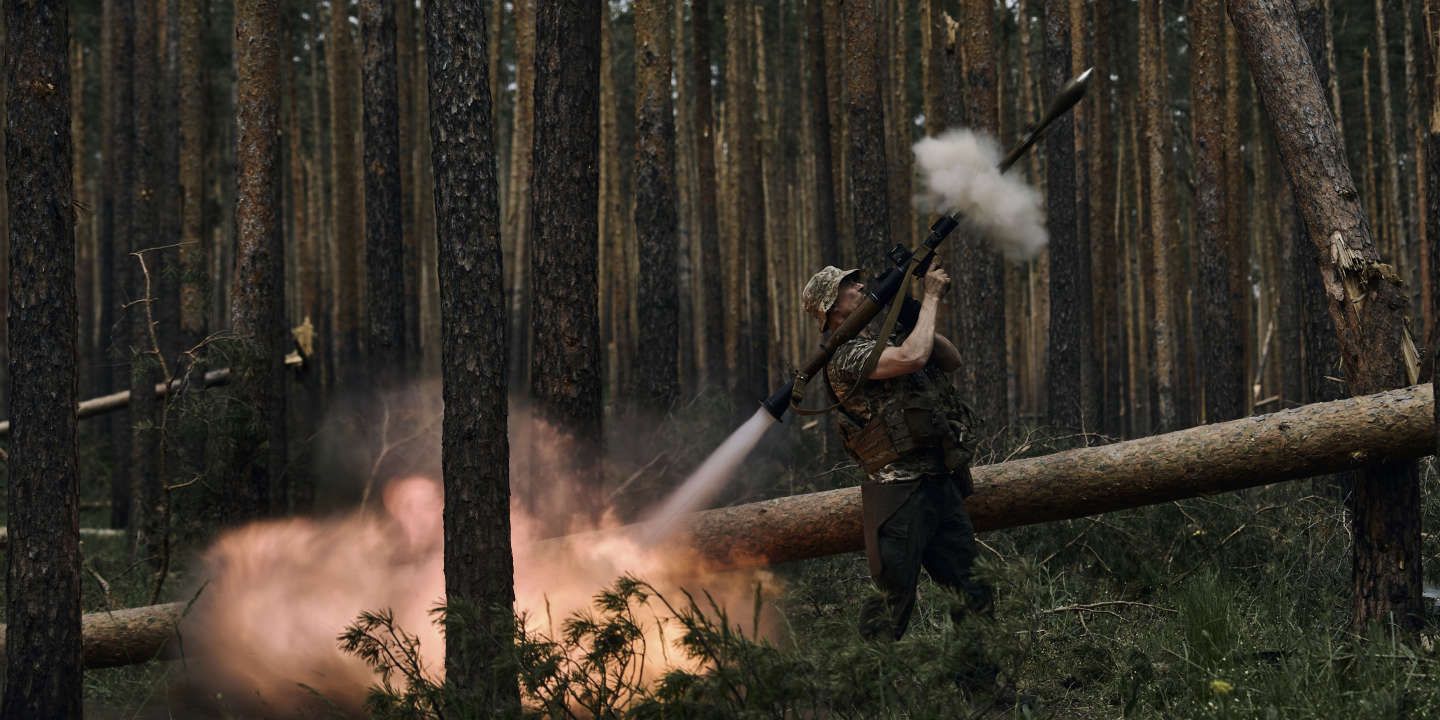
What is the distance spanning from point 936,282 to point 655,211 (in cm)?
611

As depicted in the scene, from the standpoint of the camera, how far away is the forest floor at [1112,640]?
427 centimetres

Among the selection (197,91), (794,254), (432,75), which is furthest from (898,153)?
(432,75)

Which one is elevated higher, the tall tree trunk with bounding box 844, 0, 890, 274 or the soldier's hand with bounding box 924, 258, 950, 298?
the tall tree trunk with bounding box 844, 0, 890, 274

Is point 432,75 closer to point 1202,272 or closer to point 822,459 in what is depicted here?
point 822,459

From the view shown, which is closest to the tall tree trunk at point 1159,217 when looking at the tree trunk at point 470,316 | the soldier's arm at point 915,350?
the soldier's arm at point 915,350

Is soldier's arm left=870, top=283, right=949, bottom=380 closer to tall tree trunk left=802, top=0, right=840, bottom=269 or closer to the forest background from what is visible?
the forest background

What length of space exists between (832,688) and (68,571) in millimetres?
3842

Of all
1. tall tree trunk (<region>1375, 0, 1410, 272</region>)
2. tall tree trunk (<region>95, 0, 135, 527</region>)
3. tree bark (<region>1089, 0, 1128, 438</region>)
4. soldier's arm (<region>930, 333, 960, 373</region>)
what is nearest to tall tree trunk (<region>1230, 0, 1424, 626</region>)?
soldier's arm (<region>930, 333, 960, 373</region>)

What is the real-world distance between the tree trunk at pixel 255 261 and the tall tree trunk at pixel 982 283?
6796 mm

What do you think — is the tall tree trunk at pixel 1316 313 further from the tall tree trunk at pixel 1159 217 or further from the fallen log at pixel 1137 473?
the tall tree trunk at pixel 1159 217

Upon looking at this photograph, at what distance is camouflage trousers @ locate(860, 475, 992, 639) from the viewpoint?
541 cm

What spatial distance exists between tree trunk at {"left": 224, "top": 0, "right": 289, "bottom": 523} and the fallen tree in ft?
5.97

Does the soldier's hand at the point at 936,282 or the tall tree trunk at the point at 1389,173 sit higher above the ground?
the tall tree trunk at the point at 1389,173

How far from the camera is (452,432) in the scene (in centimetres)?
532
